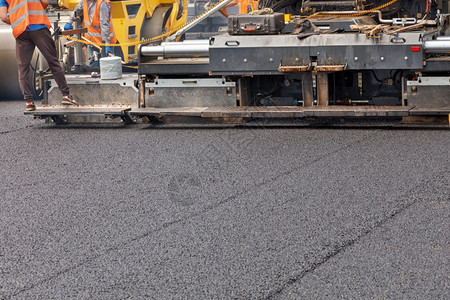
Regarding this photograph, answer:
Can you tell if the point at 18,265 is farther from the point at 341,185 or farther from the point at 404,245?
the point at 341,185

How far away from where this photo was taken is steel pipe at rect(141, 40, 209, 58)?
28.8 feet

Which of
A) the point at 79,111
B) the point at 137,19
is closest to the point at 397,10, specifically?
the point at 79,111

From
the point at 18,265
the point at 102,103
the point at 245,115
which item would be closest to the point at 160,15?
the point at 102,103

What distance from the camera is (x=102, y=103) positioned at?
30.8 ft

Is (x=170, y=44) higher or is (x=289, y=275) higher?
(x=170, y=44)

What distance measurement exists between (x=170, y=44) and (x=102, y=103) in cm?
103

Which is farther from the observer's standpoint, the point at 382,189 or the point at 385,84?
the point at 385,84

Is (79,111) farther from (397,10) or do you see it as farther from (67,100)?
(397,10)

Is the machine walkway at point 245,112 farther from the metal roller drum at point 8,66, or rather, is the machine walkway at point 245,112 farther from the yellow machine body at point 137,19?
the yellow machine body at point 137,19

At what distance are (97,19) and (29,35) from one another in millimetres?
3825

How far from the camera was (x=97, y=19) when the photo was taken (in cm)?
1306

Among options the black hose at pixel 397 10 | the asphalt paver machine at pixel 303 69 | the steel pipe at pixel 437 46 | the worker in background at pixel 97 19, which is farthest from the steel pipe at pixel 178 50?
the worker in background at pixel 97 19

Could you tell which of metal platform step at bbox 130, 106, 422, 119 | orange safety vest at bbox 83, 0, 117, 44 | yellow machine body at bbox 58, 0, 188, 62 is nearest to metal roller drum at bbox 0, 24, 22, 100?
orange safety vest at bbox 83, 0, 117, 44

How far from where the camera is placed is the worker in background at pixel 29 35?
362 inches
